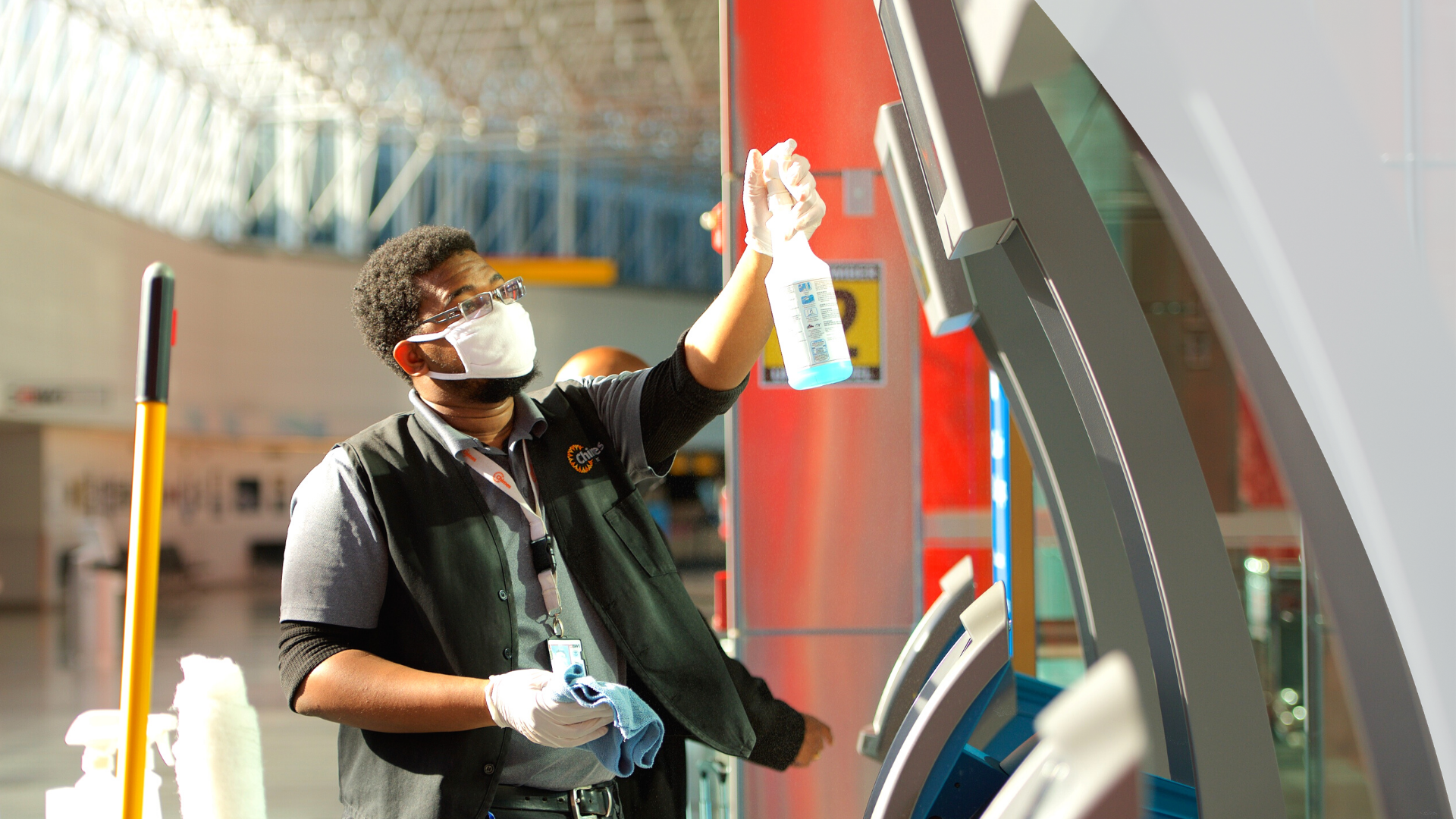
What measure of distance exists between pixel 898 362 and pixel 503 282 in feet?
5.26

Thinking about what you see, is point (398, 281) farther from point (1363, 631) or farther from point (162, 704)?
point (162, 704)

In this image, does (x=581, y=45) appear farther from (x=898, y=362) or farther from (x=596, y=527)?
(x=596, y=527)

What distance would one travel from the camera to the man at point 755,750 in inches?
77.0

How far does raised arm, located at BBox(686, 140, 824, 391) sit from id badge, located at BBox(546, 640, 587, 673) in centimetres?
53

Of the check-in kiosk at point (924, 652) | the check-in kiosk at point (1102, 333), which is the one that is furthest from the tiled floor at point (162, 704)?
the check-in kiosk at point (1102, 333)

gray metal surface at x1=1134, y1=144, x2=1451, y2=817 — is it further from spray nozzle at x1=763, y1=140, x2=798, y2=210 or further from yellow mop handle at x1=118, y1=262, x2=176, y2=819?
yellow mop handle at x1=118, y1=262, x2=176, y2=819

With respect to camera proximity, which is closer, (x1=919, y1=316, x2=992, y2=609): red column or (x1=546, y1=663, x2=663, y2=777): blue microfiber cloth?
(x1=546, y1=663, x2=663, y2=777): blue microfiber cloth

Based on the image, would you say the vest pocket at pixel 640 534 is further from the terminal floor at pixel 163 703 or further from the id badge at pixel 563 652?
the terminal floor at pixel 163 703

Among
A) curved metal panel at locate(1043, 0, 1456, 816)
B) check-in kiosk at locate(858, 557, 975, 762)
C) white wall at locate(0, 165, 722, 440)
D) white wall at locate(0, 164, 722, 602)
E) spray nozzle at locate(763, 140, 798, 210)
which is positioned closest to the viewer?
curved metal panel at locate(1043, 0, 1456, 816)

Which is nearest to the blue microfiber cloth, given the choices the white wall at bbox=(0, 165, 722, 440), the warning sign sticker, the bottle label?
the bottle label

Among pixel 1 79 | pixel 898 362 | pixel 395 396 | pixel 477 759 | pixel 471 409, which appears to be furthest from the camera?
pixel 395 396

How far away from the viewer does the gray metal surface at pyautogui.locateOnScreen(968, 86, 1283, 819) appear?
3.91 feet

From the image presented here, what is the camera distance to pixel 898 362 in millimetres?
3422

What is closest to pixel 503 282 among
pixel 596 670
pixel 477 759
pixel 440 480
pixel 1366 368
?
pixel 440 480
